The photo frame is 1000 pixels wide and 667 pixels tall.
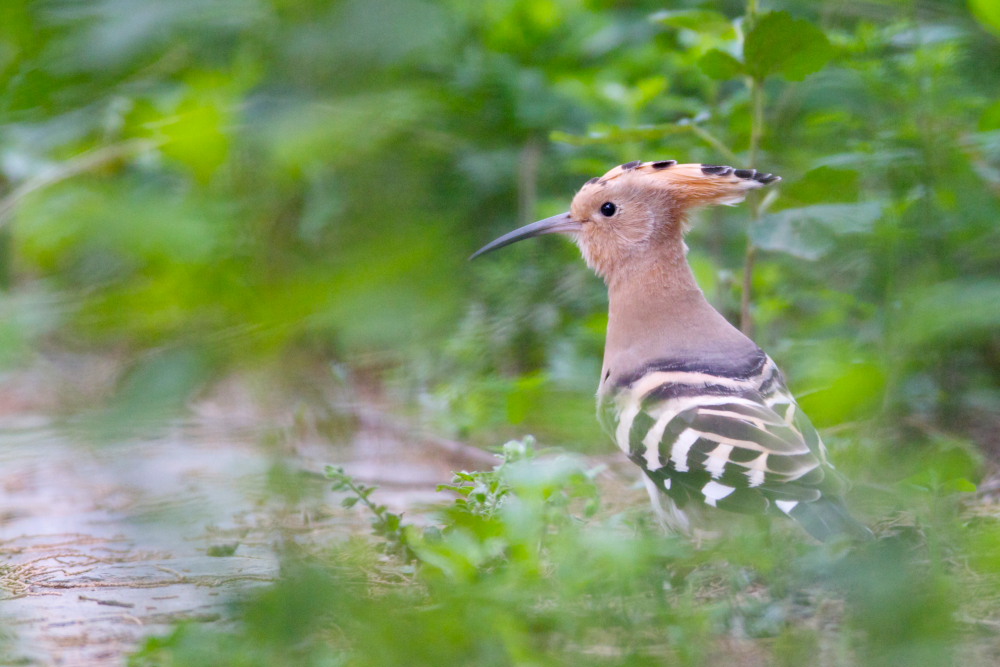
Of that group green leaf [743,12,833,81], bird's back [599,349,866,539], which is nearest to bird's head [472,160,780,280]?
green leaf [743,12,833,81]

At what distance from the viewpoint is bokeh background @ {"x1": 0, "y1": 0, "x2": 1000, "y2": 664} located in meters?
0.60

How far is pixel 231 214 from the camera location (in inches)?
25.3

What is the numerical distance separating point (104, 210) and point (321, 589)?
320mm

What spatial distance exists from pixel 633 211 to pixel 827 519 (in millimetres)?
1066

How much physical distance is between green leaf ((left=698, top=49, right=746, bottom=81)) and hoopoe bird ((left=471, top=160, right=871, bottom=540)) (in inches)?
8.7

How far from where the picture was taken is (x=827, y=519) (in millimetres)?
1714

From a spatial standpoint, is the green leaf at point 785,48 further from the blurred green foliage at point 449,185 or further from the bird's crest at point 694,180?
the bird's crest at point 694,180

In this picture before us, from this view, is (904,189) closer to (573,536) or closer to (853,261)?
(853,261)

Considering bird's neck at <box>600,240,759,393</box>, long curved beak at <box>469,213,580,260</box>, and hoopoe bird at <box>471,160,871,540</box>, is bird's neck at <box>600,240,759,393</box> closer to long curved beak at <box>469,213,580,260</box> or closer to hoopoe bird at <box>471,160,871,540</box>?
hoopoe bird at <box>471,160,871,540</box>

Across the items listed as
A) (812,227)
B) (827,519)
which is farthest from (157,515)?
(812,227)

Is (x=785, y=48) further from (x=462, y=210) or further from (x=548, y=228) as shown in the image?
(x=462, y=210)

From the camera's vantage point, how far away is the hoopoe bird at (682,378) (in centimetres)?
181

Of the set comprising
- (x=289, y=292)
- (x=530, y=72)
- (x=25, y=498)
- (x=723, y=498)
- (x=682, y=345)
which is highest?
(x=530, y=72)

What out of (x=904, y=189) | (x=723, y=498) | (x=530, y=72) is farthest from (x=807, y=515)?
(x=530, y=72)
